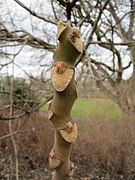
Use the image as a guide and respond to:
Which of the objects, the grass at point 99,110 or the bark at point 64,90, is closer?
the bark at point 64,90

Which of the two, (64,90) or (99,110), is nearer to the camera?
(64,90)

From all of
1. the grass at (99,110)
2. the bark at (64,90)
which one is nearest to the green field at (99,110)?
the grass at (99,110)

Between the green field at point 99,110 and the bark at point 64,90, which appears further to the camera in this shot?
the green field at point 99,110

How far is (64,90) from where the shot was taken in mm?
259

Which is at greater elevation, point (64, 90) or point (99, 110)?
point (64, 90)

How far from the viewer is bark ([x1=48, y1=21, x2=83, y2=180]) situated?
0.26 meters

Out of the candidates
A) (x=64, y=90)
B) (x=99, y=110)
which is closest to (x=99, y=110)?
(x=99, y=110)

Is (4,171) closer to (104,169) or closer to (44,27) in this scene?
(104,169)

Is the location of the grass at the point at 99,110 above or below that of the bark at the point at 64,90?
below

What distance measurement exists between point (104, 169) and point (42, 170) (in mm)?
762

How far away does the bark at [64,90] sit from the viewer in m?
0.26

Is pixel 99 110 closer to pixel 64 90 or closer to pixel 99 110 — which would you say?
pixel 99 110

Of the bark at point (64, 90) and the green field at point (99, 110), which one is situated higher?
the bark at point (64, 90)

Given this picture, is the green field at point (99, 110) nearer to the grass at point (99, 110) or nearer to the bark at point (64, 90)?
the grass at point (99, 110)
